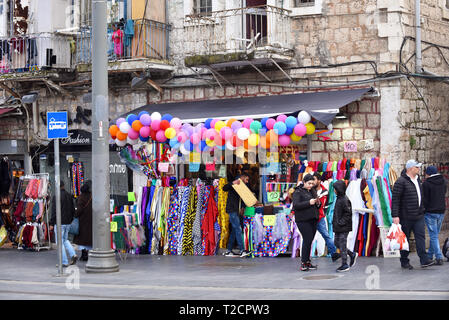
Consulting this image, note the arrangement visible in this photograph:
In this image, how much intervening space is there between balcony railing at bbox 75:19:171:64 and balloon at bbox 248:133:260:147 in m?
4.55

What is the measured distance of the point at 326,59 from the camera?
17672 millimetres

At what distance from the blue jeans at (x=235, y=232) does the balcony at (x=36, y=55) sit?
6762 millimetres

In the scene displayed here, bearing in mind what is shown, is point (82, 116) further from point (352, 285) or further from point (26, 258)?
point (352, 285)

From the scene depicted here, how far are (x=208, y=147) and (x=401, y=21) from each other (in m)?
4.75

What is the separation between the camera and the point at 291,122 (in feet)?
51.9

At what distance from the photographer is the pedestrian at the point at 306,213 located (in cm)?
1401

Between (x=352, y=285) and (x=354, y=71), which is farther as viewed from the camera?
(x=354, y=71)

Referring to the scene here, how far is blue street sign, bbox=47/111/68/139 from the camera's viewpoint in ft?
48.8

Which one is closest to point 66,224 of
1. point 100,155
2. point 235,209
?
point 100,155

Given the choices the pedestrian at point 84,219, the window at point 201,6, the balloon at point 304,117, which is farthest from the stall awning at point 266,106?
the pedestrian at point 84,219

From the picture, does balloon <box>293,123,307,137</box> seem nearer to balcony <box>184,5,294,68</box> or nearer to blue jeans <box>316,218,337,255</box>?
blue jeans <box>316,218,337,255</box>

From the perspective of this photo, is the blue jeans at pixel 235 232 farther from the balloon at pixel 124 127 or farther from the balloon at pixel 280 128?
the balloon at pixel 124 127

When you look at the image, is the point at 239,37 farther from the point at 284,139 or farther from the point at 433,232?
the point at 433,232
